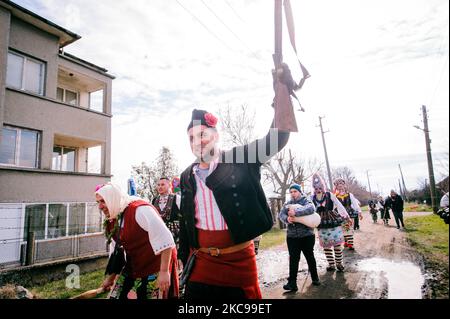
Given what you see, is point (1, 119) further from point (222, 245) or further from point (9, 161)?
point (222, 245)

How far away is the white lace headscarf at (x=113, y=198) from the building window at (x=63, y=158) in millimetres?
11639

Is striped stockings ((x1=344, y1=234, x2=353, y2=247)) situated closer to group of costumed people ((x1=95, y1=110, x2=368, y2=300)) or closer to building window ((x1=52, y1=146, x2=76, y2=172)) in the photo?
group of costumed people ((x1=95, y1=110, x2=368, y2=300))

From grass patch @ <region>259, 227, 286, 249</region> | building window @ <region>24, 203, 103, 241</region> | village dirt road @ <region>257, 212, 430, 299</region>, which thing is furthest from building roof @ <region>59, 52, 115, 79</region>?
village dirt road @ <region>257, 212, 430, 299</region>

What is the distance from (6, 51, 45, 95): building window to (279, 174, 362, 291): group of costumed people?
10893 millimetres

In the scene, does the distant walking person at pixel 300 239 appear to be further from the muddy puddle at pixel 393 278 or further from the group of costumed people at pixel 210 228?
the group of costumed people at pixel 210 228

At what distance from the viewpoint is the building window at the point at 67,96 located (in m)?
13.4
